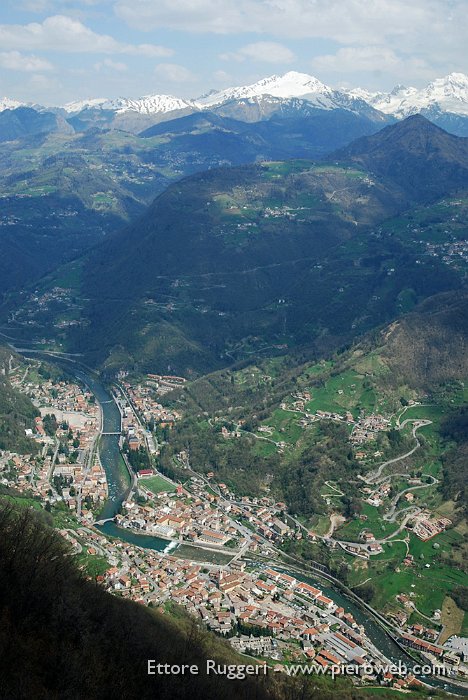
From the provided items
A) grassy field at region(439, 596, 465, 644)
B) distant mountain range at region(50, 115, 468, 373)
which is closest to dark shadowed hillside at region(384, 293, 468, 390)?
distant mountain range at region(50, 115, 468, 373)

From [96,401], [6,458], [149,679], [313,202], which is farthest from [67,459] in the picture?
[313,202]

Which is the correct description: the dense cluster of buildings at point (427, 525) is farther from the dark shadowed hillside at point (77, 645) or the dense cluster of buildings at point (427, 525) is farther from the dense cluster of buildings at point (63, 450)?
the dense cluster of buildings at point (63, 450)

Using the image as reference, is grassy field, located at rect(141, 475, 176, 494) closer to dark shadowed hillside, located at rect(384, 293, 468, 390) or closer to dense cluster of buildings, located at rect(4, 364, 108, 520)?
dense cluster of buildings, located at rect(4, 364, 108, 520)

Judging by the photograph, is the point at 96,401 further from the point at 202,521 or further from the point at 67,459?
the point at 202,521

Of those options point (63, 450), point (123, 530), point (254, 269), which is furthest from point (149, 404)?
point (254, 269)

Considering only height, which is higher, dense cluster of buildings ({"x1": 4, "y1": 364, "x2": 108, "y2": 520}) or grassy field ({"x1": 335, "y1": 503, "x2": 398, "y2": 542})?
grassy field ({"x1": 335, "y1": 503, "x2": 398, "y2": 542})

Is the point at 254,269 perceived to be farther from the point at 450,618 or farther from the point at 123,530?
the point at 450,618

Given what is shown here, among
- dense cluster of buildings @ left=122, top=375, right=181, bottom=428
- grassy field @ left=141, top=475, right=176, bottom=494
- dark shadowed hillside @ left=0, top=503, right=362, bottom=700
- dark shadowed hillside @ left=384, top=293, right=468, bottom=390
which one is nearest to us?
dark shadowed hillside @ left=0, top=503, right=362, bottom=700

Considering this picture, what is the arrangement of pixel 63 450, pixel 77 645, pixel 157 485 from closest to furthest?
pixel 77 645, pixel 157 485, pixel 63 450
